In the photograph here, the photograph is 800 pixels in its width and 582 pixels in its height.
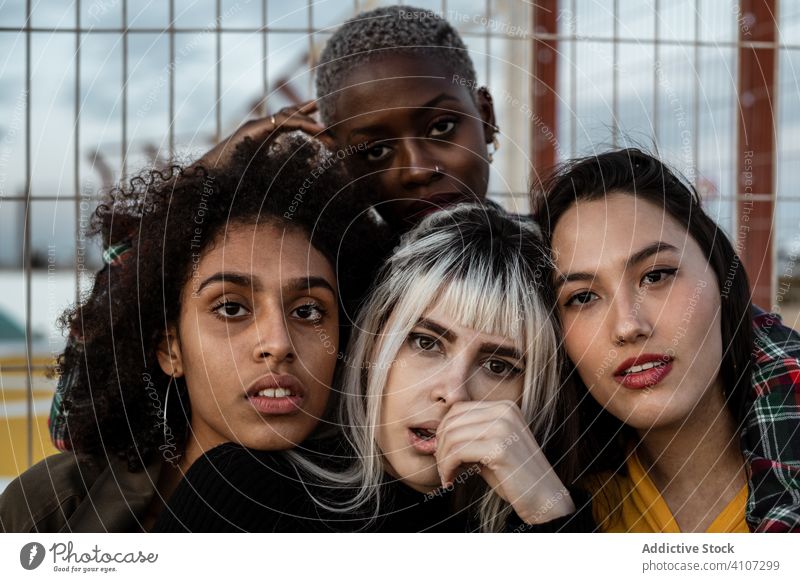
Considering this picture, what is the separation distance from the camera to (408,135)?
44.6 inches

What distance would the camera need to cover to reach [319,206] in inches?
41.6

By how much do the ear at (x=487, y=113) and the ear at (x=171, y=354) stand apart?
1.74 feet

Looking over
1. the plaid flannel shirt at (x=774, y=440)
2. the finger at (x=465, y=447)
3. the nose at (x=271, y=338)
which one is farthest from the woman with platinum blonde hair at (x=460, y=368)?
the plaid flannel shirt at (x=774, y=440)

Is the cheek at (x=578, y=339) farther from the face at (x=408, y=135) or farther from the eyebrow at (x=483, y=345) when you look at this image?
the face at (x=408, y=135)

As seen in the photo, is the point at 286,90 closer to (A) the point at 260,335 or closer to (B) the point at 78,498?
(A) the point at 260,335

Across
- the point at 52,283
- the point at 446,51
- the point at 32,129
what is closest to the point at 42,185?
the point at 32,129

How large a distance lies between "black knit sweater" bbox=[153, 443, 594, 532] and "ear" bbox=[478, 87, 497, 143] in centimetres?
53

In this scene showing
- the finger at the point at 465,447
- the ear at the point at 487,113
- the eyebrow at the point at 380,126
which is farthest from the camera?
the ear at the point at 487,113

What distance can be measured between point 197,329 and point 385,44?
0.46m

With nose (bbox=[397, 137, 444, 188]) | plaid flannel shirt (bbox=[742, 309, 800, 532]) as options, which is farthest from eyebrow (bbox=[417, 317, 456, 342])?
plaid flannel shirt (bbox=[742, 309, 800, 532])

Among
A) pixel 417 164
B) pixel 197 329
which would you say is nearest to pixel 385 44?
pixel 417 164

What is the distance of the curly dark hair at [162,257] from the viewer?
1029mm
